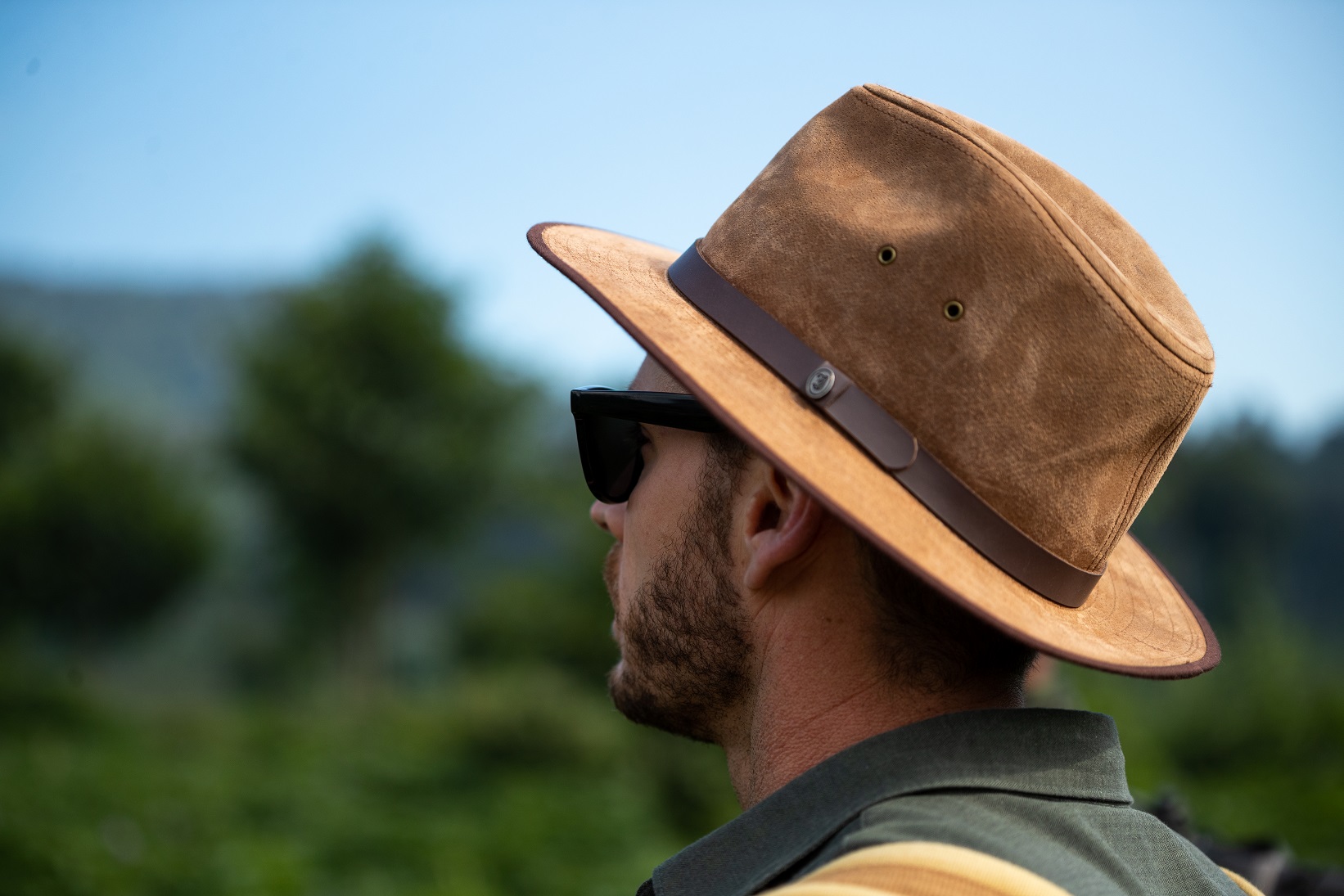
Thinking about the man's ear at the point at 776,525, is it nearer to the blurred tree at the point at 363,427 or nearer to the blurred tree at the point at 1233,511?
the blurred tree at the point at 363,427

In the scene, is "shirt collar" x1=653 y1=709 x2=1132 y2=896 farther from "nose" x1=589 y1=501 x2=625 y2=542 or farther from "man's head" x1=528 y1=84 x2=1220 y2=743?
"nose" x1=589 y1=501 x2=625 y2=542

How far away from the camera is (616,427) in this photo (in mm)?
1939

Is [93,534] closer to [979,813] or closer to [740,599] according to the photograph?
[740,599]

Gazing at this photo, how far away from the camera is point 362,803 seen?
1090 cm

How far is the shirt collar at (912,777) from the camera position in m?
1.42

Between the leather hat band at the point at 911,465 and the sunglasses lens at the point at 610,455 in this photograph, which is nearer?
the leather hat band at the point at 911,465

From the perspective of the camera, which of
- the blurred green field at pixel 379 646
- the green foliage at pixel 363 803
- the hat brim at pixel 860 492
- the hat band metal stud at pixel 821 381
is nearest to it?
the hat brim at pixel 860 492

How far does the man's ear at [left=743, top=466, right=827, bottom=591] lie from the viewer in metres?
1.60

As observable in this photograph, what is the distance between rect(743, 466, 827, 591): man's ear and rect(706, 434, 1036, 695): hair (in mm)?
76

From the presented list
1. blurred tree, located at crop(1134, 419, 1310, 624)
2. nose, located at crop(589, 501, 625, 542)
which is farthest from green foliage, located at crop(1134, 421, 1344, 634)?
nose, located at crop(589, 501, 625, 542)

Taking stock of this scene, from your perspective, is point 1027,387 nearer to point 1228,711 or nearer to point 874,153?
point 874,153

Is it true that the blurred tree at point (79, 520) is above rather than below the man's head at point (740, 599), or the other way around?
below

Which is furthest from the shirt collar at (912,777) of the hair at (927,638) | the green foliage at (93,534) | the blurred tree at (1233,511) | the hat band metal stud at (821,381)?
the blurred tree at (1233,511)

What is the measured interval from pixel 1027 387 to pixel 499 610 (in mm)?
21192
